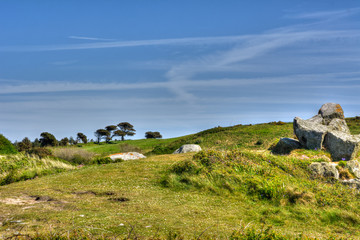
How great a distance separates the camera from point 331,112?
76.3ft

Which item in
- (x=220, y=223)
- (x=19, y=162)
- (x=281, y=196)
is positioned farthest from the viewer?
(x=19, y=162)

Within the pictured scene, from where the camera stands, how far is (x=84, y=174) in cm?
1540

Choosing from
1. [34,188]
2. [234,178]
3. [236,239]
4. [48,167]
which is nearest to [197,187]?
[234,178]

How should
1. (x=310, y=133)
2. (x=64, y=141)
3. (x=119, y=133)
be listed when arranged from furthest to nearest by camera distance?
(x=119, y=133)
(x=64, y=141)
(x=310, y=133)

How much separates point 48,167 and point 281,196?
1451cm

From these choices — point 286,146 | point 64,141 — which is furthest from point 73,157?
point 64,141

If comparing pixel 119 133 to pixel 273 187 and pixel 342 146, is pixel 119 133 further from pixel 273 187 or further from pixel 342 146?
pixel 273 187

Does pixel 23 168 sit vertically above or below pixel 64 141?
below

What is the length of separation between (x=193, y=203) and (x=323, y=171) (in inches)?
283

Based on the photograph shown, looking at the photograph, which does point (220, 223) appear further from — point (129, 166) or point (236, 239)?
point (129, 166)

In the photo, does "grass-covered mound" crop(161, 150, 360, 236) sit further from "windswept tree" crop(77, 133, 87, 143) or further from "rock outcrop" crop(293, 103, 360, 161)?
"windswept tree" crop(77, 133, 87, 143)

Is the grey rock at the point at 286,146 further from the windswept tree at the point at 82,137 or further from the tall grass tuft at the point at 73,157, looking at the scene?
the windswept tree at the point at 82,137

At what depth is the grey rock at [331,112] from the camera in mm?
23109

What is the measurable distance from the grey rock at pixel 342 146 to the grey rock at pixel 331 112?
4.07 meters
